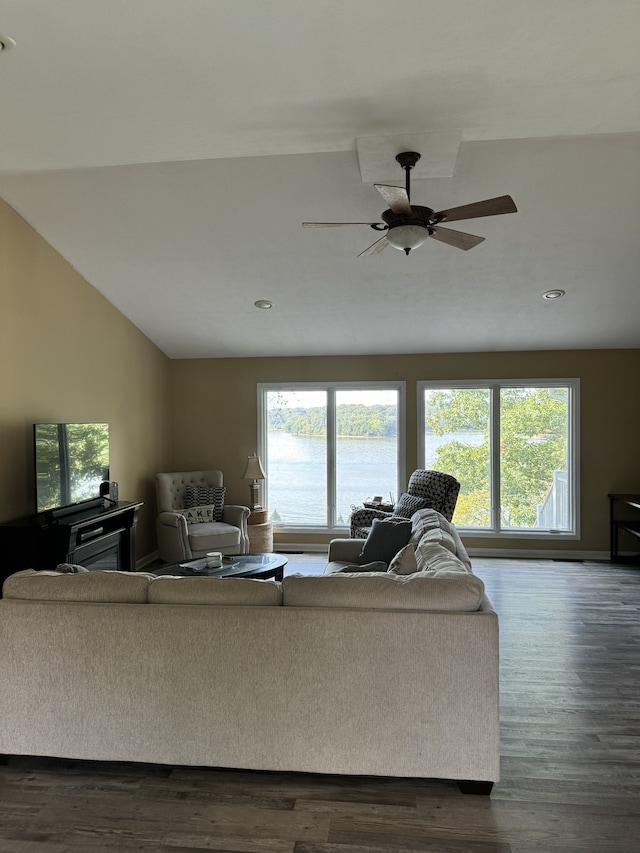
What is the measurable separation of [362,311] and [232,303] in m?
1.28

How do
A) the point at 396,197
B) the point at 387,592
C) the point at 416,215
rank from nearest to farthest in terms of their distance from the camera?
the point at 387,592
the point at 396,197
the point at 416,215

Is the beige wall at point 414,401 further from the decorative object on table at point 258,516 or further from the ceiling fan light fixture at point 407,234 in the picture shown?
the ceiling fan light fixture at point 407,234

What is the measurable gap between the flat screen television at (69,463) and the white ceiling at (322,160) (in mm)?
1511

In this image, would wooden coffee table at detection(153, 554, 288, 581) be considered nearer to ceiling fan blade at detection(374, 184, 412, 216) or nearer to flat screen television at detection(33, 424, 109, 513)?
flat screen television at detection(33, 424, 109, 513)

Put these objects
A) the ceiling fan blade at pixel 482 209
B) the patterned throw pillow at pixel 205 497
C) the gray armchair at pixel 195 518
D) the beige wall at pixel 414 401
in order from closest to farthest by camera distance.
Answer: the ceiling fan blade at pixel 482 209
the gray armchair at pixel 195 518
the patterned throw pillow at pixel 205 497
the beige wall at pixel 414 401

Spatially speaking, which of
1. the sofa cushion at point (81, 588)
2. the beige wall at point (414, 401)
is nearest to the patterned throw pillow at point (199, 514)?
the beige wall at point (414, 401)

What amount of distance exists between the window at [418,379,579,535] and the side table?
200 centimetres

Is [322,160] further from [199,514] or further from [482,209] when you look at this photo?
[199,514]

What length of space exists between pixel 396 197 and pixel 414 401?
431 centimetres

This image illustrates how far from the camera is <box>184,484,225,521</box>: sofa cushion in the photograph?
665cm

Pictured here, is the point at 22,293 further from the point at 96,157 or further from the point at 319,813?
the point at 319,813

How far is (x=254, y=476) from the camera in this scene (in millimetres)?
6777

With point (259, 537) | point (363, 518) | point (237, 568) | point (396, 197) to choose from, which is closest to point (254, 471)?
point (259, 537)

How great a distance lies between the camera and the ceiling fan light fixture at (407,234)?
10.2 feet
